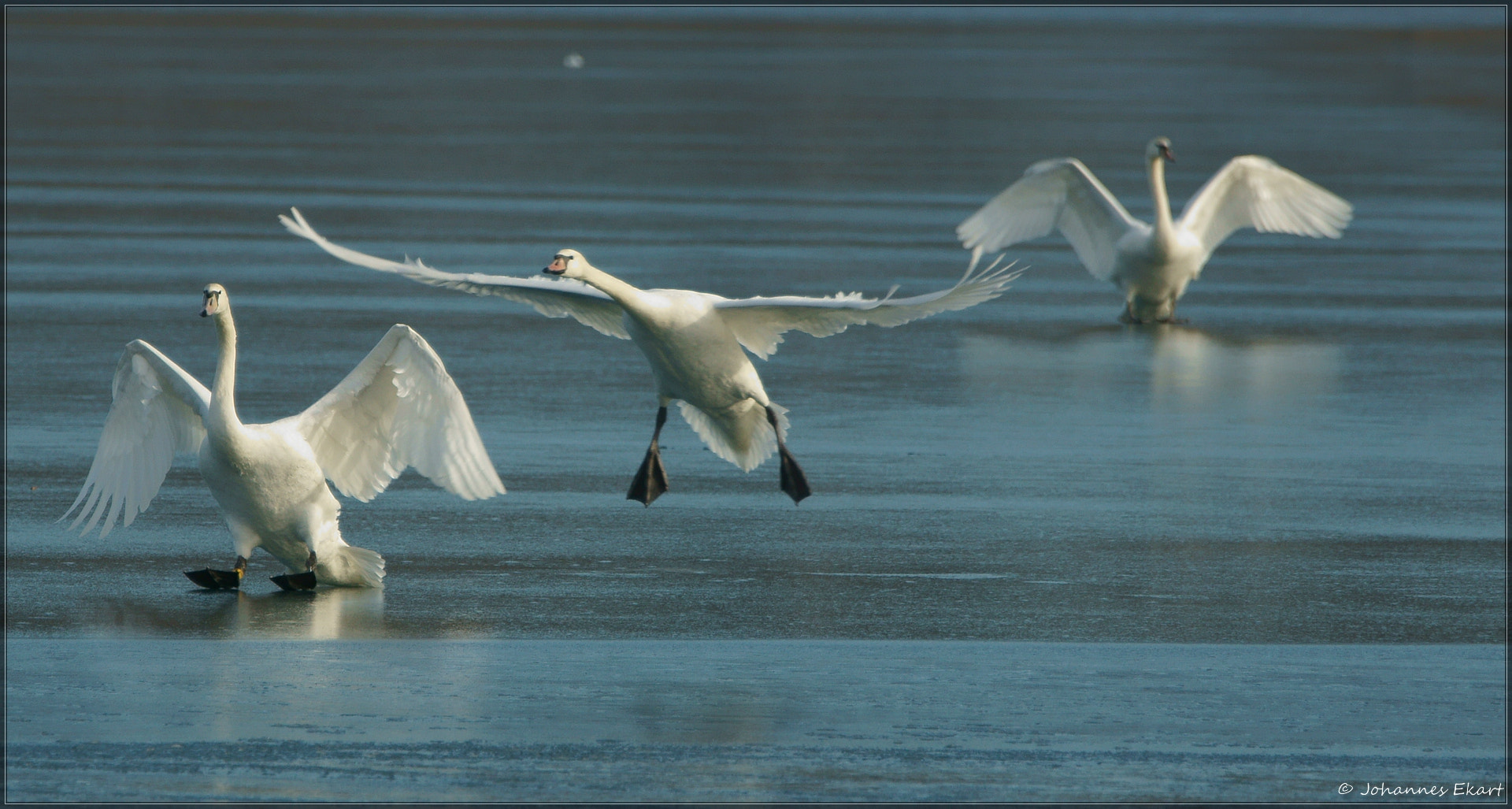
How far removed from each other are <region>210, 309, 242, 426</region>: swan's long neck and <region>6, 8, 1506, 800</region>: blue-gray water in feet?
2.19

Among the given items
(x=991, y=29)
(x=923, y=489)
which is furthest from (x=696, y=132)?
(x=991, y=29)

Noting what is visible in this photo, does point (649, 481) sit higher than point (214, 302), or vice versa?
point (214, 302)

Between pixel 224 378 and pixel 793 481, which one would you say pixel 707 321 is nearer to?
pixel 793 481

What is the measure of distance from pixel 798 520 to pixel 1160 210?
8018mm

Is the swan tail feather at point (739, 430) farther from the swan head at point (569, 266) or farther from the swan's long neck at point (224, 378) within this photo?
the swan's long neck at point (224, 378)

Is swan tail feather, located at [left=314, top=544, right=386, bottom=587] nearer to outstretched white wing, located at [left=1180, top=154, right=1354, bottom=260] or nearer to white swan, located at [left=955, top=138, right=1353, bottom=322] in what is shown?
white swan, located at [left=955, top=138, right=1353, bottom=322]

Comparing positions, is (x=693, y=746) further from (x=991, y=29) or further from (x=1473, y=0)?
(x=1473, y=0)

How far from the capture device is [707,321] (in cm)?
963

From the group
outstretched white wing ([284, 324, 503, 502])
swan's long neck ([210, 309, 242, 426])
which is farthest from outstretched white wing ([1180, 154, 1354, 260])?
swan's long neck ([210, 309, 242, 426])

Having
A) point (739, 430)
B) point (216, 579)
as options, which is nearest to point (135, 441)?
point (216, 579)

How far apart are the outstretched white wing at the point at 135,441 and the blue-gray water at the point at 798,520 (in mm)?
316

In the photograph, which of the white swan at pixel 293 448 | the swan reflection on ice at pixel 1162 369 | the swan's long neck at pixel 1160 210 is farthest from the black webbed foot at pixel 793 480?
the swan's long neck at pixel 1160 210

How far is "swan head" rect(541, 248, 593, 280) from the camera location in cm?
916

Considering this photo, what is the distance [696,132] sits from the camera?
29.7 metres
